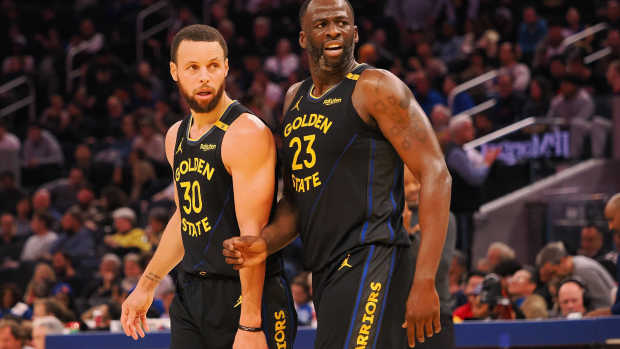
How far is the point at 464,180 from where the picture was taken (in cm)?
1075

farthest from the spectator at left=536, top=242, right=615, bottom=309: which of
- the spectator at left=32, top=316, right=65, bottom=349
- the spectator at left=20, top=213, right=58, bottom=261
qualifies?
the spectator at left=20, top=213, right=58, bottom=261

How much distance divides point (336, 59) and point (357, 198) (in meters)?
0.61

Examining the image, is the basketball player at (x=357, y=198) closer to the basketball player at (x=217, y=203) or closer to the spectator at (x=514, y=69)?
the basketball player at (x=217, y=203)

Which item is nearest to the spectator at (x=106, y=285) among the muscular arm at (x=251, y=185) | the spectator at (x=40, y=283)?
the spectator at (x=40, y=283)

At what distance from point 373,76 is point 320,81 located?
0.94ft

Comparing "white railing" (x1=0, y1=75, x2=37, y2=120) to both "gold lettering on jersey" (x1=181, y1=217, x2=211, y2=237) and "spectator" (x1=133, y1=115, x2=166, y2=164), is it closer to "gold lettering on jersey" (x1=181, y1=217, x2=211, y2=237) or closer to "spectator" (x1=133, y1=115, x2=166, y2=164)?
"spectator" (x1=133, y1=115, x2=166, y2=164)

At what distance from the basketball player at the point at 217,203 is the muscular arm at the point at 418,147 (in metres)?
0.59

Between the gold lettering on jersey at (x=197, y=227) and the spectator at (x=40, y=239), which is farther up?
the gold lettering on jersey at (x=197, y=227)

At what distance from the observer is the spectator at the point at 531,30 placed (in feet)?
50.0

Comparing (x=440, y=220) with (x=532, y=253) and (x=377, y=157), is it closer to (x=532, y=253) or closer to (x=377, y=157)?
(x=377, y=157)

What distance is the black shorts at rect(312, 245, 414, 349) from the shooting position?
12.9 ft

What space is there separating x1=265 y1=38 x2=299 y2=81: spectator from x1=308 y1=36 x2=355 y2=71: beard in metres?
11.8

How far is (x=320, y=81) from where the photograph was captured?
4.23 m

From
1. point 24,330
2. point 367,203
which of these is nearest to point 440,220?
point 367,203
